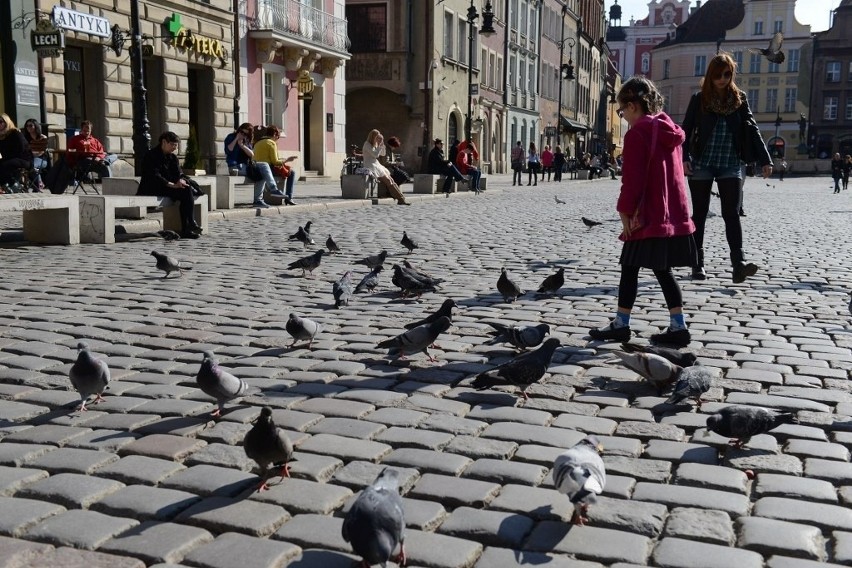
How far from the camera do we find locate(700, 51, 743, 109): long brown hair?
26.4 feet

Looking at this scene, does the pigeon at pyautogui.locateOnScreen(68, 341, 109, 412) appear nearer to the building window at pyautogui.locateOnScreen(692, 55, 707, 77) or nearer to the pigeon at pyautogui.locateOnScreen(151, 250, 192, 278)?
the pigeon at pyautogui.locateOnScreen(151, 250, 192, 278)

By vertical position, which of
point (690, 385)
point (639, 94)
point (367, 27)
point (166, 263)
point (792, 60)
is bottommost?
point (690, 385)

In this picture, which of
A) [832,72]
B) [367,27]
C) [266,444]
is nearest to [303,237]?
[266,444]

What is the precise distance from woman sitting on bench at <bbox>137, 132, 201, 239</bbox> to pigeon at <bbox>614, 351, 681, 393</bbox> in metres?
9.19

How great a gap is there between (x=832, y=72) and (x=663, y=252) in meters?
91.5

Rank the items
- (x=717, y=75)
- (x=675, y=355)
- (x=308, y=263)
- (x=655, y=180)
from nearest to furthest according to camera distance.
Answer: (x=675, y=355)
(x=655, y=180)
(x=717, y=75)
(x=308, y=263)

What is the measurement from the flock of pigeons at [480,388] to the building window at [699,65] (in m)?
98.7

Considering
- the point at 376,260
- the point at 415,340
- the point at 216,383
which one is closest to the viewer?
the point at 216,383

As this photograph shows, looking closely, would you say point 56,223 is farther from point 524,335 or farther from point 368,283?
point 524,335

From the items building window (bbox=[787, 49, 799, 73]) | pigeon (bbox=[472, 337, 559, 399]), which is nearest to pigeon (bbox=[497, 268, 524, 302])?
pigeon (bbox=[472, 337, 559, 399])

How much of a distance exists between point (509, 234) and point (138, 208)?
18.3ft

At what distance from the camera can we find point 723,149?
8656 mm

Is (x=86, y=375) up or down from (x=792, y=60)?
down

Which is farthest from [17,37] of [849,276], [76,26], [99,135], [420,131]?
[420,131]
